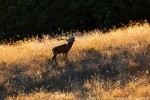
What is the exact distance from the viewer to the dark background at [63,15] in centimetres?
2527

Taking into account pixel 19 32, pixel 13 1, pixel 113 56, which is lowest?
pixel 113 56

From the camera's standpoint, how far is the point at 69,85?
12.1m

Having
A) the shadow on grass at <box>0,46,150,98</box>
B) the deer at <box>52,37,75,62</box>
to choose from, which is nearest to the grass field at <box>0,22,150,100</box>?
the shadow on grass at <box>0,46,150,98</box>

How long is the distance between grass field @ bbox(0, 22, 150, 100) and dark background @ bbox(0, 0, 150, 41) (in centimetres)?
1040

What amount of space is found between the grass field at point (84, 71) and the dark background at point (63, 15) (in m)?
10.4

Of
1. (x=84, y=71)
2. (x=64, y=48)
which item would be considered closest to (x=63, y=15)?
(x=64, y=48)

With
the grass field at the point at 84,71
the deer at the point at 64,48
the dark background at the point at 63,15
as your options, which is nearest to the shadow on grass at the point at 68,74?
the grass field at the point at 84,71

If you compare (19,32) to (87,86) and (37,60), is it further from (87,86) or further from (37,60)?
(87,86)

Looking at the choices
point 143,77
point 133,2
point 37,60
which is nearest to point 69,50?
point 37,60

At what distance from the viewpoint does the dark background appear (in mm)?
25266

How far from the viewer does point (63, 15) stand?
25.8m

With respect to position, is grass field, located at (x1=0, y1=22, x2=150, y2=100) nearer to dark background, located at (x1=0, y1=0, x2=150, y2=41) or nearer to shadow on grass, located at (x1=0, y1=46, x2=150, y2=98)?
shadow on grass, located at (x1=0, y1=46, x2=150, y2=98)

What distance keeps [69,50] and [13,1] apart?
1291 cm

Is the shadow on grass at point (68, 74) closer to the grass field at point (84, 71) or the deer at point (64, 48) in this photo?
the grass field at point (84, 71)
